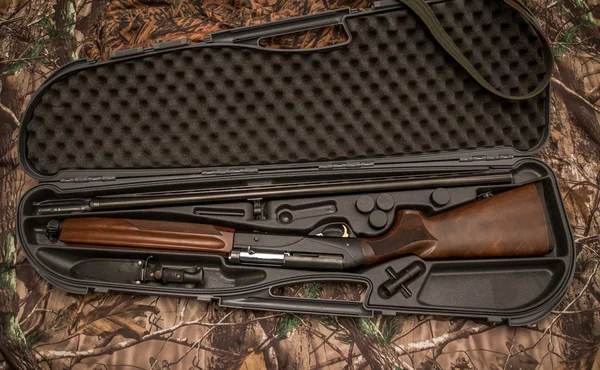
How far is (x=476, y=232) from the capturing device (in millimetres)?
2275

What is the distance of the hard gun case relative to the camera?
2252 mm

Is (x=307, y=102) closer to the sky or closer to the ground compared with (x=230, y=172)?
closer to the sky

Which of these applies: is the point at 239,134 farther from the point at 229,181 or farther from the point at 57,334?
the point at 57,334

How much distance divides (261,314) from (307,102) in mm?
1281

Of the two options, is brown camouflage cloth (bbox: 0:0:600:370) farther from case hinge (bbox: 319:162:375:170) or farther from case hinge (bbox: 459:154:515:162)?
case hinge (bbox: 319:162:375:170)

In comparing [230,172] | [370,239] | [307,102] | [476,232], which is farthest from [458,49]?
[230,172]

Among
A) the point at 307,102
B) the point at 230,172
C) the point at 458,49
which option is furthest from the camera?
the point at 230,172

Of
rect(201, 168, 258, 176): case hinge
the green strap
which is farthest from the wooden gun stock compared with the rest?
rect(201, 168, 258, 176): case hinge

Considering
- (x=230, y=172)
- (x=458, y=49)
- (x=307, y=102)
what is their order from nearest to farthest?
(x=458, y=49), (x=307, y=102), (x=230, y=172)

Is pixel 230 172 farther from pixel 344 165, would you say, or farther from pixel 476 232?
pixel 476 232

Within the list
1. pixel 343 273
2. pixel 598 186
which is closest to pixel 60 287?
pixel 343 273

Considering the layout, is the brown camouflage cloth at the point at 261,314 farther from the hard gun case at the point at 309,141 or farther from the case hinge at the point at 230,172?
the case hinge at the point at 230,172

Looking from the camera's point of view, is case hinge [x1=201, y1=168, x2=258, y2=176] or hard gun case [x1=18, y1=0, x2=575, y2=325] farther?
case hinge [x1=201, y1=168, x2=258, y2=176]

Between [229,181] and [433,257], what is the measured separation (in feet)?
4.20
